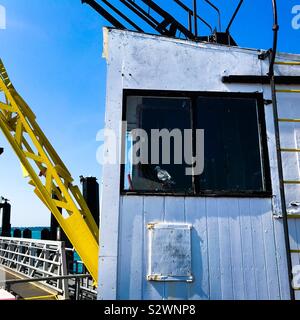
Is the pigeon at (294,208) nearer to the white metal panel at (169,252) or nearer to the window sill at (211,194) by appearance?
the window sill at (211,194)

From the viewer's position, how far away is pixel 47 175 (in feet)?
14.0

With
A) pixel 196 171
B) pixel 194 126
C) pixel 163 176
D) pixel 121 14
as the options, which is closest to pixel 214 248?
pixel 196 171

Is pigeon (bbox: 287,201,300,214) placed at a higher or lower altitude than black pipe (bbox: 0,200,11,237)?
lower

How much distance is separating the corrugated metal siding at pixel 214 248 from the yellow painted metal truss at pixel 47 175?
83 centimetres

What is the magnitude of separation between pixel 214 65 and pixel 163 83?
702 mm

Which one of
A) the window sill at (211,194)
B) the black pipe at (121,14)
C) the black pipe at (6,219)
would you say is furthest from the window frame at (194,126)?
the black pipe at (6,219)

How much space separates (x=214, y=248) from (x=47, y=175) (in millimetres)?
2582

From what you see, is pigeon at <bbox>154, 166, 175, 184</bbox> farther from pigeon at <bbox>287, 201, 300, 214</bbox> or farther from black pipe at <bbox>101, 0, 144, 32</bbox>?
black pipe at <bbox>101, 0, 144, 32</bbox>

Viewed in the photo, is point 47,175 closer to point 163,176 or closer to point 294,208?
point 163,176

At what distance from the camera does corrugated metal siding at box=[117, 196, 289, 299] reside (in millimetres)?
3057

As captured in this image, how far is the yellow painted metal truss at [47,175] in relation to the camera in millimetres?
3848

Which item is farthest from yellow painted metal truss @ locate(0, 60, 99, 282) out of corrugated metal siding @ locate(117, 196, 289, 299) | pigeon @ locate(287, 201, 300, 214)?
pigeon @ locate(287, 201, 300, 214)

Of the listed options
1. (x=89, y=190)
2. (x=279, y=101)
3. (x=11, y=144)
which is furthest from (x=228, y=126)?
(x=89, y=190)

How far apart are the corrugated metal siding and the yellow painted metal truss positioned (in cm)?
83
